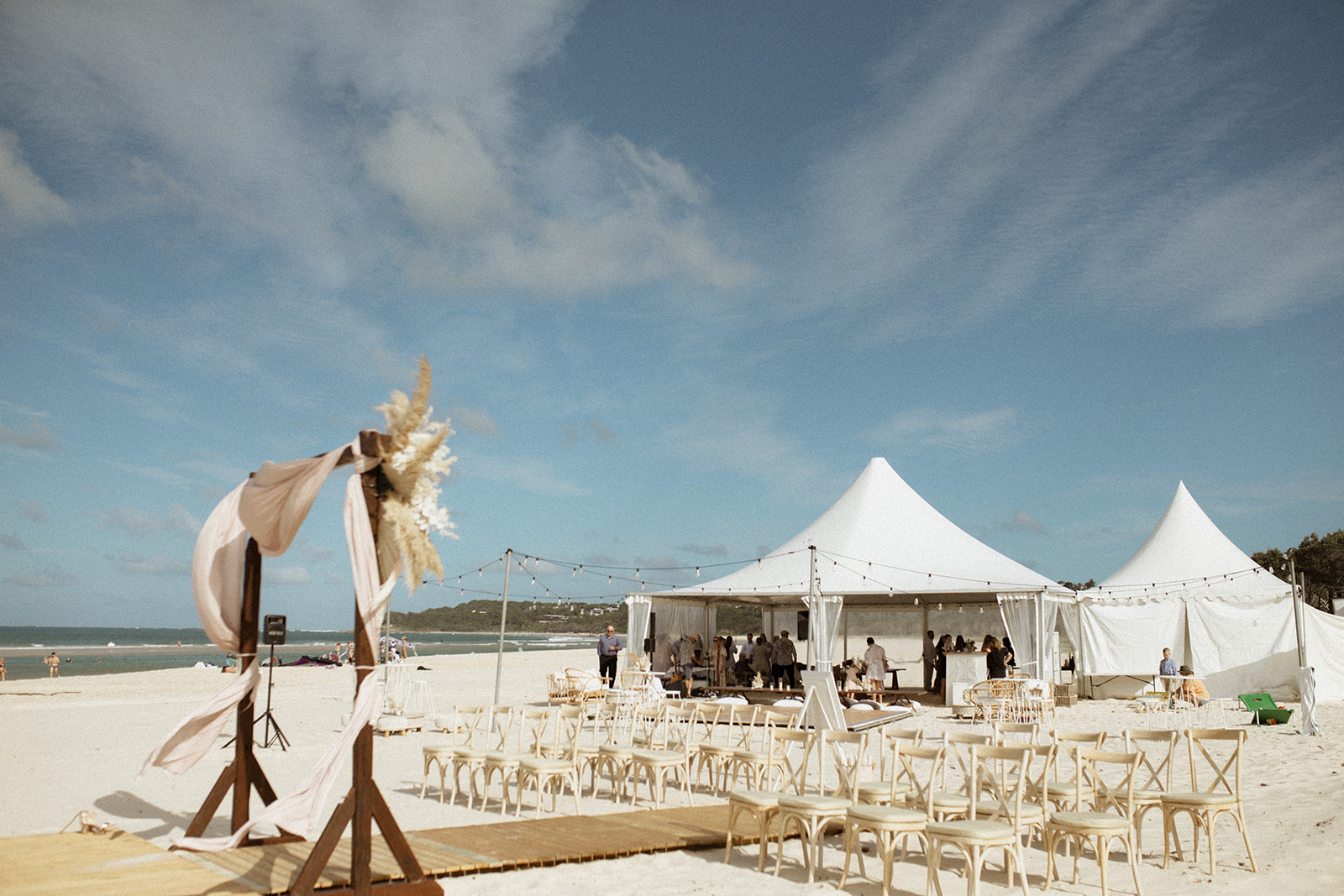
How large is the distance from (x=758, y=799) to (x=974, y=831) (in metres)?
1.34

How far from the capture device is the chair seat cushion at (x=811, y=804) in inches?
194

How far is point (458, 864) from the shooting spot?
4.67m

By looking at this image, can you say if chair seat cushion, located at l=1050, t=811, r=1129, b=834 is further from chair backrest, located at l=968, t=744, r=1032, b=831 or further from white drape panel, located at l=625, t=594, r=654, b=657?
white drape panel, located at l=625, t=594, r=654, b=657

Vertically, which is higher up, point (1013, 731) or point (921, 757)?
point (921, 757)

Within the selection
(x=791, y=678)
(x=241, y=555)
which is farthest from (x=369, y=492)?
(x=791, y=678)

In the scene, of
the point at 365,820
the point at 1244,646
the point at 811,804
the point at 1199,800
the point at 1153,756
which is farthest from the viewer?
the point at 1244,646

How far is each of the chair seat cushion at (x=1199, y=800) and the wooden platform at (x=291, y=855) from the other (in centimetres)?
237

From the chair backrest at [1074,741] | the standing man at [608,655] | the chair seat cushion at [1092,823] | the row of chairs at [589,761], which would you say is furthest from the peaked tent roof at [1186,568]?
the chair seat cushion at [1092,823]

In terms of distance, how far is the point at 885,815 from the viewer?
460 cm

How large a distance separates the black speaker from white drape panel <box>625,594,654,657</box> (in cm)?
700

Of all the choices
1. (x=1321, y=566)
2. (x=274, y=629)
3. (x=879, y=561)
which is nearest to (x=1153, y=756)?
(x=879, y=561)

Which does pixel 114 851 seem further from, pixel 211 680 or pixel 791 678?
pixel 211 680

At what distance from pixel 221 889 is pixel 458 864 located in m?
1.11

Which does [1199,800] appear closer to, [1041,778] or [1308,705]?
[1041,778]
